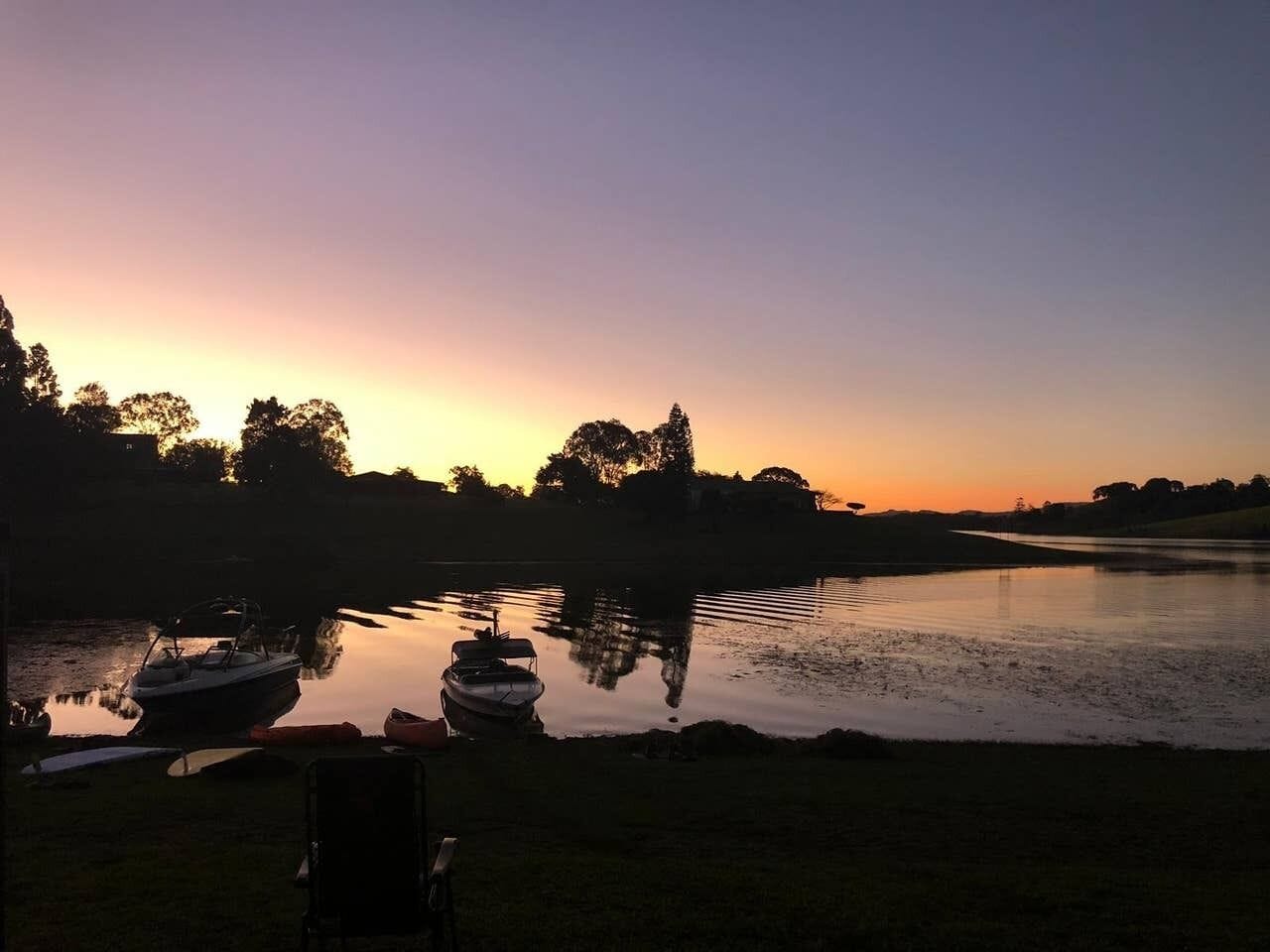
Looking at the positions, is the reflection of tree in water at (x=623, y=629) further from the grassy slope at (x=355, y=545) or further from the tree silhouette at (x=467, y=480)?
the tree silhouette at (x=467, y=480)

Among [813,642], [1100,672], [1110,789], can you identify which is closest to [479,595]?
[813,642]

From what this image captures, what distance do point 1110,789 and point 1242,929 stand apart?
10.0m

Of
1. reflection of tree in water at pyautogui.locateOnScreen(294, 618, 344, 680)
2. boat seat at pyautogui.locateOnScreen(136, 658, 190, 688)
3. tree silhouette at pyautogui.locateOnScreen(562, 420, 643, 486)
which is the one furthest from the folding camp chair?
tree silhouette at pyautogui.locateOnScreen(562, 420, 643, 486)

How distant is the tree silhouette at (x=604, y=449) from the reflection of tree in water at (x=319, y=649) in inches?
5001

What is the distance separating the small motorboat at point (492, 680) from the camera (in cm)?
2723

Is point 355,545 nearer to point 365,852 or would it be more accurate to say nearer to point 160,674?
point 160,674

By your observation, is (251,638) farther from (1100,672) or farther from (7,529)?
(7,529)

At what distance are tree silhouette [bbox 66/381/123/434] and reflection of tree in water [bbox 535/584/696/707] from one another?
6512 centimetres

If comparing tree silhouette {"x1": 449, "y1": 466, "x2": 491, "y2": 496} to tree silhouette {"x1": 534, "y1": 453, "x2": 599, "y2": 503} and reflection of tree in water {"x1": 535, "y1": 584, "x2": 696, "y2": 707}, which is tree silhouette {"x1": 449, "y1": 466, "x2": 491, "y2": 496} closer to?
tree silhouette {"x1": 534, "y1": 453, "x2": 599, "y2": 503}

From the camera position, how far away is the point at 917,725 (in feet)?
92.8

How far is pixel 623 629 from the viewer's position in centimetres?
5088

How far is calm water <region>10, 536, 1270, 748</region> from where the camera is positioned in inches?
1147

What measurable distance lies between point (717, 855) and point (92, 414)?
121 m

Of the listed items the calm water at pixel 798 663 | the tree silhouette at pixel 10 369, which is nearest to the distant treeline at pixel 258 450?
the tree silhouette at pixel 10 369
